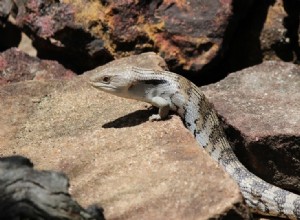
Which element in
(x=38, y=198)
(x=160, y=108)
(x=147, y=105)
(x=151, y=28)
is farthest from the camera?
(x=151, y=28)

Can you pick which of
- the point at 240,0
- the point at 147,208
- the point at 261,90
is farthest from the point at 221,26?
the point at 147,208

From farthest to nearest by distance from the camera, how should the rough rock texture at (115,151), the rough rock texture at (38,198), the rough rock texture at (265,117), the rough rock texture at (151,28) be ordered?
the rough rock texture at (151,28) → the rough rock texture at (265,117) → the rough rock texture at (115,151) → the rough rock texture at (38,198)

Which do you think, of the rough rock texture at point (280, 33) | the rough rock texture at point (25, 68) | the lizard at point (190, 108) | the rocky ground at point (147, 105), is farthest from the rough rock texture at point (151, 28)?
the lizard at point (190, 108)

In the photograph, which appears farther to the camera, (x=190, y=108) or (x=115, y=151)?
(x=190, y=108)

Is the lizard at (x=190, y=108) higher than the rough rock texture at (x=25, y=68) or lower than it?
higher

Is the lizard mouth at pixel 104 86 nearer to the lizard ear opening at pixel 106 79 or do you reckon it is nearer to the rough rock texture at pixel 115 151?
the lizard ear opening at pixel 106 79

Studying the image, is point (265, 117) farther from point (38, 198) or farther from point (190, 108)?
point (38, 198)

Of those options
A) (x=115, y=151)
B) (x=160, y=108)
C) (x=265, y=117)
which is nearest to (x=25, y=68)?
(x=160, y=108)
